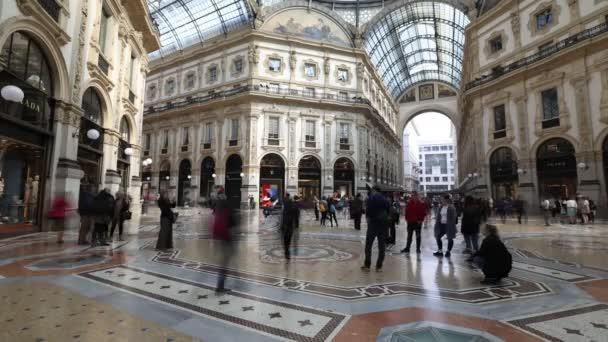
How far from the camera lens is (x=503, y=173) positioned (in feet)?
79.0

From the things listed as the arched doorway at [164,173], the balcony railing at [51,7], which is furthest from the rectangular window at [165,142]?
the balcony railing at [51,7]

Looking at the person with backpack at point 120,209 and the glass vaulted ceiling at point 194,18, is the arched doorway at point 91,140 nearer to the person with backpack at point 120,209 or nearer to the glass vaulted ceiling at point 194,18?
the person with backpack at point 120,209

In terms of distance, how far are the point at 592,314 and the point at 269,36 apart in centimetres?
3180

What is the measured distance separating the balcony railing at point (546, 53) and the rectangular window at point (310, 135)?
15.1 meters

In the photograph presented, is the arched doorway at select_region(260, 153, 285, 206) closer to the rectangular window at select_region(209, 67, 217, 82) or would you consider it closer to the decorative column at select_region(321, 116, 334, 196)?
the decorative column at select_region(321, 116, 334, 196)

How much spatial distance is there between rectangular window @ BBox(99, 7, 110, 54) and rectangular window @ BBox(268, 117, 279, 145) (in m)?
17.4

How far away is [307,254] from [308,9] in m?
31.5

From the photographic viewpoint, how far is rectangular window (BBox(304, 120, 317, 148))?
30.8 metres

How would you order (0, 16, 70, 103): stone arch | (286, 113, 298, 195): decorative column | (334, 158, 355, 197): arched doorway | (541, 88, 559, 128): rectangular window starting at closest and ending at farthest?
1. (0, 16, 70, 103): stone arch
2. (541, 88, 559, 128): rectangular window
3. (286, 113, 298, 195): decorative column
4. (334, 158, 355, 197): arched doorway

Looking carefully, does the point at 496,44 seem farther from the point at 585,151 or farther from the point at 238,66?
the point at 238,66

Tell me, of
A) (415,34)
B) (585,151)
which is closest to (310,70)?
(415,34)

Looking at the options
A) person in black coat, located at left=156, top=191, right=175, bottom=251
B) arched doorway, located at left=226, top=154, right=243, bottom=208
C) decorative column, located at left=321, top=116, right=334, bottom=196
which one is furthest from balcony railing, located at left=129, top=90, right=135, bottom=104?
decorative column, located at left=321, top=116, right=334, bottom=196

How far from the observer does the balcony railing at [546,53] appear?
18.6 m

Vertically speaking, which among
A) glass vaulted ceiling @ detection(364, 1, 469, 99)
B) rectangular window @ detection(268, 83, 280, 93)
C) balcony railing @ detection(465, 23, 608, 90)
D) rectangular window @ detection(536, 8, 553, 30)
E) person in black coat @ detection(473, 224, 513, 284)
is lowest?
person in black coat @ detection(473, 224, 513, 284)
